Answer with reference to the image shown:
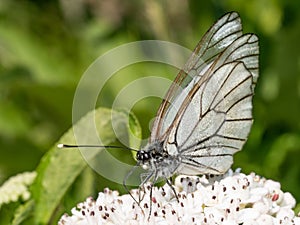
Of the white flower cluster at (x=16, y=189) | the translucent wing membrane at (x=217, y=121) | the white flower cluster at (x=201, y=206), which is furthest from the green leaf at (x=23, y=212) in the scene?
the translucent wing membrane at (x=217, y=121)

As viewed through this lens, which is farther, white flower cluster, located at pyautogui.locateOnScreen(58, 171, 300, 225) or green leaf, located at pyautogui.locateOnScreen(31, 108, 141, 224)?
green leaf, located at pyautogui.locateOnScreen(31, 108, 141, 224)

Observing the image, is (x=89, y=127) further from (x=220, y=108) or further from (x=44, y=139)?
(x=44, y=139)

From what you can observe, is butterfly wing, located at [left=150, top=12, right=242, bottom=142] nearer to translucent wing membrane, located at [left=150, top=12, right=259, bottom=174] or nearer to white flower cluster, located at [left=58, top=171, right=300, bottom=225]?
translucent wing membrane, located at [left=150, top=12, right=259, bottom=174]

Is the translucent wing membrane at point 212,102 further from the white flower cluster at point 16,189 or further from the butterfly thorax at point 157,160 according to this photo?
the white flower cluster at point 16,189

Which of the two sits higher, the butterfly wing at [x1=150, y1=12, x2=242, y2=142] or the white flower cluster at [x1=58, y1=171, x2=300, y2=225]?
the butterfly wing at [x1=150, y1=12, x2=242, y2=142]

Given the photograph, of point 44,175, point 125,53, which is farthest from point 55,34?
point 44,175

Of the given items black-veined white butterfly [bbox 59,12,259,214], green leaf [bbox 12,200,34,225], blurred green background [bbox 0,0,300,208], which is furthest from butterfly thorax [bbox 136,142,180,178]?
blurred green background [bbox 0,0,300,208]
